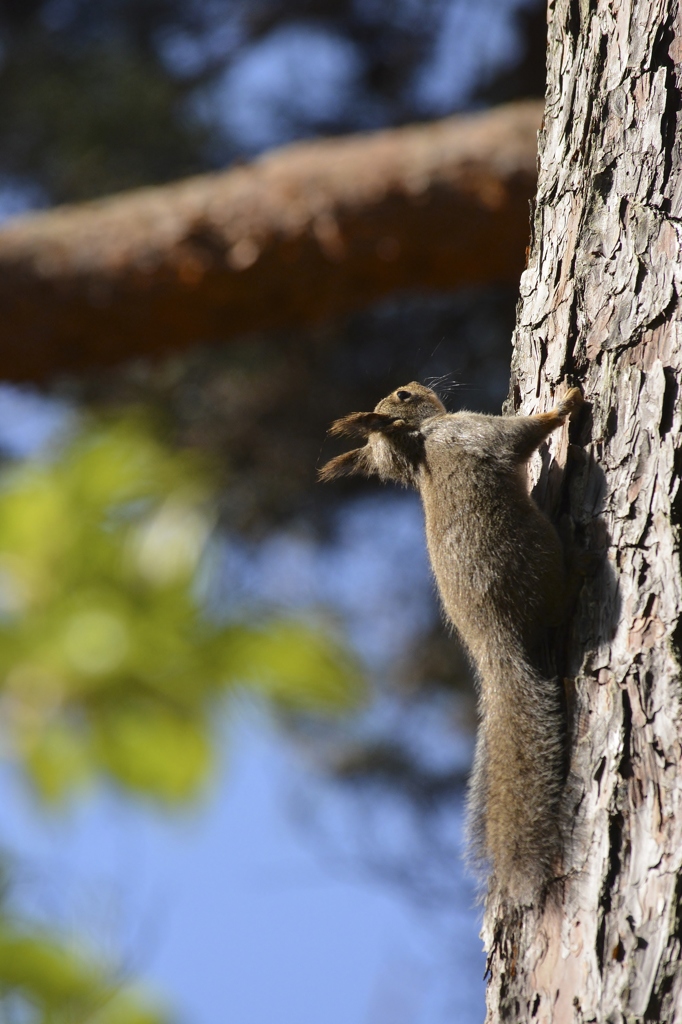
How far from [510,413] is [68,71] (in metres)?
3.29

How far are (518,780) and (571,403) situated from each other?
0.59m

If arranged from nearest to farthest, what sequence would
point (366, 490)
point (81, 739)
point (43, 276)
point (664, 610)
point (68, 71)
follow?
1. point (81, 739)
2. point (664, 610)
3. point (43, 276)
4. point (68, 71)
5. point (366, 490)

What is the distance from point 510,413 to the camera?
205cm

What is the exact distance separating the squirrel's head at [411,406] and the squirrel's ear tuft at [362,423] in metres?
0.05

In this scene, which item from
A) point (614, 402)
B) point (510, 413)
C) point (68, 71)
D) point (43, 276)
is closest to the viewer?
A: point (614, 402)

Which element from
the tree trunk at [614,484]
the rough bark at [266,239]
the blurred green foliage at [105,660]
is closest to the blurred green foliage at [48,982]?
the blurred green foliage at [105,660]

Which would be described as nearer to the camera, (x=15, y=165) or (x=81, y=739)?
(x=81, y=739)

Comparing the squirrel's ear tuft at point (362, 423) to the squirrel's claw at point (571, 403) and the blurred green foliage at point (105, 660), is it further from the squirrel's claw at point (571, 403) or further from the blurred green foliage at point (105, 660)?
the blurred green foliage at point (105, 660)

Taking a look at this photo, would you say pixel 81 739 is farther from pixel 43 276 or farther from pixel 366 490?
pixel 366 490

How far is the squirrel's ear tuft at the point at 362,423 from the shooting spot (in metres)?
2.10

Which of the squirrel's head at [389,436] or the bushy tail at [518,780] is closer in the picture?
the bushy tail at [518,780]

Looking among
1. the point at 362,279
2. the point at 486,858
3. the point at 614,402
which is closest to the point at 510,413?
the point at 614,402

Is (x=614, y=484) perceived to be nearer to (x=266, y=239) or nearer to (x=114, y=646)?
(x=114, y=646)

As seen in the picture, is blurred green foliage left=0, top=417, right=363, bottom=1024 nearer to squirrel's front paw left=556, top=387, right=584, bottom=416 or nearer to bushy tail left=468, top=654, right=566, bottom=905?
bushy tail left=468, top=654, right=566, bottom=905
